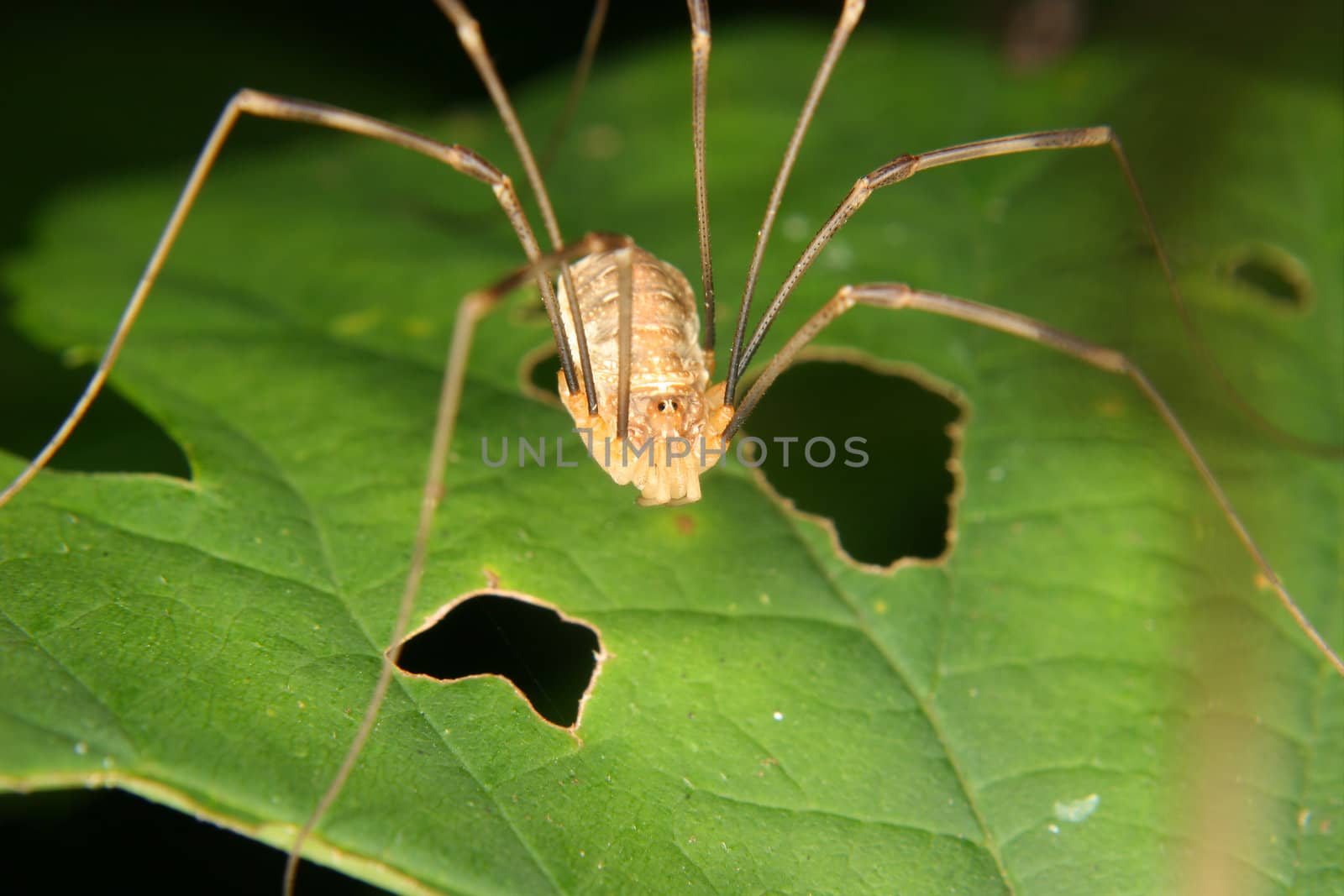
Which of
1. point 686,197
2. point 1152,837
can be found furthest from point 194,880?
point 686,197

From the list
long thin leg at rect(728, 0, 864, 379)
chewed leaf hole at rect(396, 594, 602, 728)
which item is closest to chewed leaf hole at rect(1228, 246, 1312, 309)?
long thin leg at rect(728, 0, 864, 379)

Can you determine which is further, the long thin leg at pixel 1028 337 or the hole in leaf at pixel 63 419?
the hole in leaf at pixel 63 419

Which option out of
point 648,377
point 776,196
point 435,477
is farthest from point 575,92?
point 435,477

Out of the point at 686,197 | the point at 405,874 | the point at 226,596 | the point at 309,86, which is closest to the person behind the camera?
the point at 405,874

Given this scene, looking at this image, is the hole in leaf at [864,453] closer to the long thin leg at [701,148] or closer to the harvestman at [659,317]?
the harvestman at [659,317]

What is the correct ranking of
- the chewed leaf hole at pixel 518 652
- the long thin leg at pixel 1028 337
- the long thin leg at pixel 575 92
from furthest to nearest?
the long thin leg at pixel 575 92
the long thin leg at pixel 1028 337
the chewed leaf hole at pixel 518 652

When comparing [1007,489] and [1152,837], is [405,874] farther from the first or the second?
[1007,489]

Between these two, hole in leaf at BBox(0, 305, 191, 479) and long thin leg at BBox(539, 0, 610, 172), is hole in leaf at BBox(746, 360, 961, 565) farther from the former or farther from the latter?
hole in leaf at BBox(0, 305, 191, 479)

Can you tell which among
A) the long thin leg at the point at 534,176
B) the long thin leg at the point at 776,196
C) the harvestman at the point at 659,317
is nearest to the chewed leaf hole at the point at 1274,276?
the harvestman at the point at 659,317
